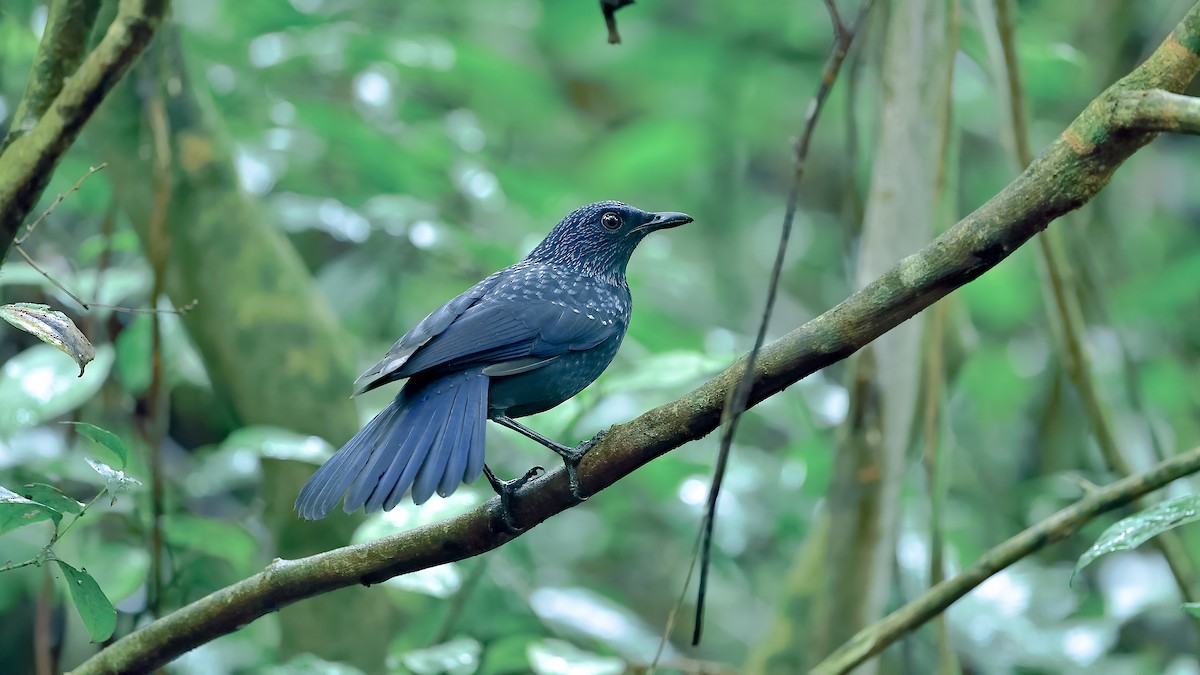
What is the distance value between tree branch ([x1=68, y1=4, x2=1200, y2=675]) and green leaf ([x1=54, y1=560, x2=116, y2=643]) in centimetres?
15

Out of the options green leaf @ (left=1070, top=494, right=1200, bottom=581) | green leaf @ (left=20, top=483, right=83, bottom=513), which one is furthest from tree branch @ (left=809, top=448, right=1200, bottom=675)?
green leaf @ (left=20, top=483, right=83, bottom=513)

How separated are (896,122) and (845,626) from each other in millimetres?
1706

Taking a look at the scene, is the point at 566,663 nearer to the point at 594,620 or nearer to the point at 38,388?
the point at 594,620

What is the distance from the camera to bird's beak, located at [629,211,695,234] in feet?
10.7

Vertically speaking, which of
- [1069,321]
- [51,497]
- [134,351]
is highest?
[1069,321]

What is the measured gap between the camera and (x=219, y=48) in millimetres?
5230

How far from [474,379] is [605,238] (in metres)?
1.04

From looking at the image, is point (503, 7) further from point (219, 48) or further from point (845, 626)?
point (845, 626)

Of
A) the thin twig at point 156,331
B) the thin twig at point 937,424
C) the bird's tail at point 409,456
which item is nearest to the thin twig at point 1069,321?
the thin twig at point 937,424

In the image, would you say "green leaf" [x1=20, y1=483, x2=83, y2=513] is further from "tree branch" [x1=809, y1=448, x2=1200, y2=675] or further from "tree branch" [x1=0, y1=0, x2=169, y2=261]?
"tree branch" [x1=809, y1=448, x2=1200, y2=675]

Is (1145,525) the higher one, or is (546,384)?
(1145,525)

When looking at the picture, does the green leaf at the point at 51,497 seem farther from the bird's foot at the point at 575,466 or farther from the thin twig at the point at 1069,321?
the thin twig at the point at 1069,321

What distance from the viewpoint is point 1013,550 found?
2.64 meters

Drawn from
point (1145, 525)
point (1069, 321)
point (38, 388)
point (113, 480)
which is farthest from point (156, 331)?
point (1069, 321)
